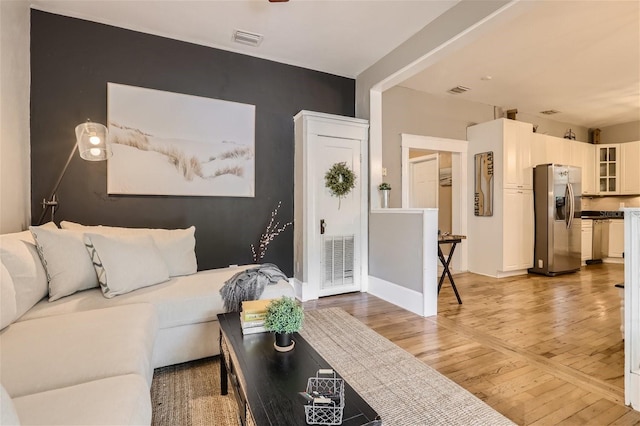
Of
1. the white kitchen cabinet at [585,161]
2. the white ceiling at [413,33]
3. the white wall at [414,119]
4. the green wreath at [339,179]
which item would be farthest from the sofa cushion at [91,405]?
the white kitchen cabinet at [585,161]

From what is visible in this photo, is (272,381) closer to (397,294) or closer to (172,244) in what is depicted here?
(172,244)

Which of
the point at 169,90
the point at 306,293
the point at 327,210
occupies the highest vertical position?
the point at 169,90

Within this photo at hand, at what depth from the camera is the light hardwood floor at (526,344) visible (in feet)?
5.50

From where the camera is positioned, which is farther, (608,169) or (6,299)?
(608,169)

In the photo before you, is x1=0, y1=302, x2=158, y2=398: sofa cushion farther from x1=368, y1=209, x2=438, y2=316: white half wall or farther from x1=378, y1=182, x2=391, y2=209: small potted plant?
x1=378, y1=182, x2=391, y2=209: small potted plant

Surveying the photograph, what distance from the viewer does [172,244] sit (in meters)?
2.57

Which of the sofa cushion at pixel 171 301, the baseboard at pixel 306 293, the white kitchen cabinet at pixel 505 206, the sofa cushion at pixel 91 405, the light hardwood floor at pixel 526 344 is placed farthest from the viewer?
the white kitchen cabinet at pixel 505 206

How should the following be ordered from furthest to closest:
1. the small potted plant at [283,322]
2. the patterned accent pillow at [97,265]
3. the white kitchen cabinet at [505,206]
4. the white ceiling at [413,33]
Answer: the white kitchen cabinet at [505,206]
the white ceiling at [413,33]
the patterned accent pillow at [97,265]
the small potted plant at [283,322]

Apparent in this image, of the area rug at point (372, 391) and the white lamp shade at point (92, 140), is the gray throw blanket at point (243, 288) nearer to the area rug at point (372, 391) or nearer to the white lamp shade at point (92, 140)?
the area rug at point (372, 391)

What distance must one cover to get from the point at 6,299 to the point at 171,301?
776 mm

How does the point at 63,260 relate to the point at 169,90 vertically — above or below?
below

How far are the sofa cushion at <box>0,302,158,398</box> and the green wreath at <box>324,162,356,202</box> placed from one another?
7.79 ft

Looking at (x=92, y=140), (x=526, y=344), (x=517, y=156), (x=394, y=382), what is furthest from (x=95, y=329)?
(x=517, y=156)

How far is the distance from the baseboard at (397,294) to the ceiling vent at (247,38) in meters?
3.04
